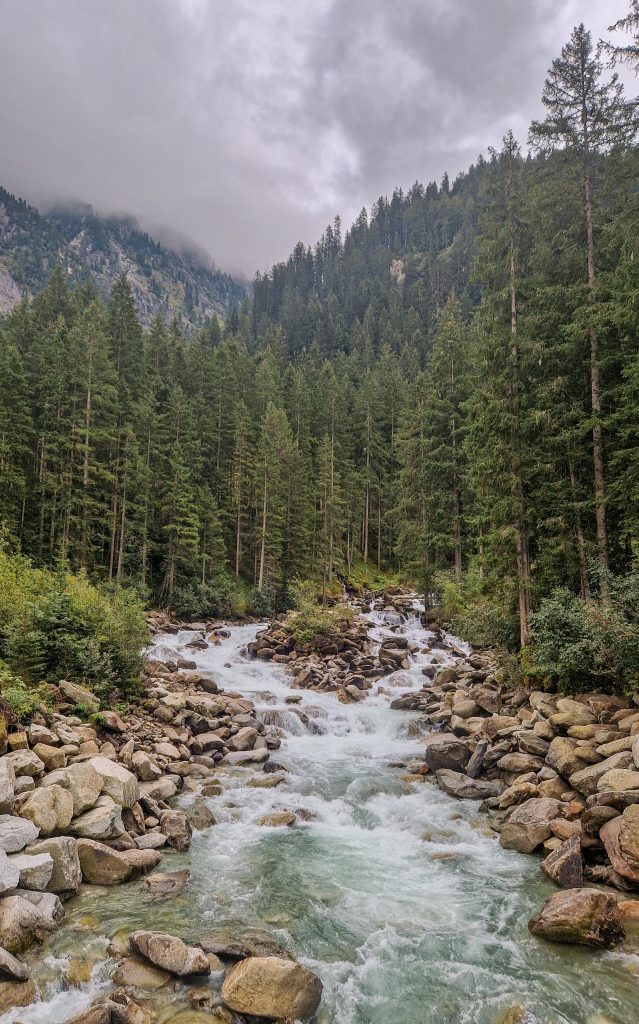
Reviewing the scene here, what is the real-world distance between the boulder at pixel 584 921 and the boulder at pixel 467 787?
5.21 m

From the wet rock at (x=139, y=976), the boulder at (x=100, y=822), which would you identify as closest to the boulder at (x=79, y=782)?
the boulder at (x=100, y=822)

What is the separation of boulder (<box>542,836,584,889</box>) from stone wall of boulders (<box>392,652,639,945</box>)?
0.05 feet

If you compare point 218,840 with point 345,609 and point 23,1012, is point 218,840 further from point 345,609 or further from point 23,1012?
point 345,609

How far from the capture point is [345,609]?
34.7 m

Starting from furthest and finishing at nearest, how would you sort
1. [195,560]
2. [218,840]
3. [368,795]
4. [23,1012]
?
[195,560], [368,795], [218,840], [23,1012]

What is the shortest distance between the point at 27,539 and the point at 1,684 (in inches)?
965

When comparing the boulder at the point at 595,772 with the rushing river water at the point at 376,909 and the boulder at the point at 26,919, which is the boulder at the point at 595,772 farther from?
the boulder at the point at 26,919

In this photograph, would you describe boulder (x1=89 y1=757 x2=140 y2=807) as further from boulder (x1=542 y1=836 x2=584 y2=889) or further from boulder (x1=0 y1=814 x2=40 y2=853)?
boulder (x1=542 y1=836 x2=584 y2=889)

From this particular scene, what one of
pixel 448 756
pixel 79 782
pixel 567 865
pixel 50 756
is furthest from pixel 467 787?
pixel 50 756

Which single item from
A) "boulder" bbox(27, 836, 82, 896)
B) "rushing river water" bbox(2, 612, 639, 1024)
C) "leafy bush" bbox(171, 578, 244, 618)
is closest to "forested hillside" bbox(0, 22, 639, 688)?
"leafy bush" bbox(171, 578, 244, 618)

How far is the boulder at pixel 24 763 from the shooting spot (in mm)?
9844

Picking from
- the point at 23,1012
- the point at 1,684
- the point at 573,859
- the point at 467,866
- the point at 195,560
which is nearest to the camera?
the point at 23,1012

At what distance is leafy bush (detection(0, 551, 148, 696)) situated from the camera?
48.0 feet

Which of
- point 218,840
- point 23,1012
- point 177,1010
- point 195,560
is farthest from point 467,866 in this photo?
point 195,560
